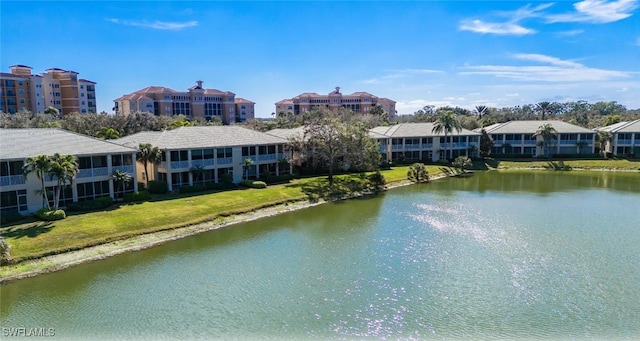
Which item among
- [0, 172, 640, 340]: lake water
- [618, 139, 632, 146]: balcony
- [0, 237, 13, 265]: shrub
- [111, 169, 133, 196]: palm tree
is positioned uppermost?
[618, 139, 632, 146]: balcony

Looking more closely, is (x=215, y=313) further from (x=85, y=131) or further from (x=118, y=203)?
(x=85, y=131)

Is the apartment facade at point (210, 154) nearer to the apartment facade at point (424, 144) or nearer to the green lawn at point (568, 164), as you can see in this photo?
the apartment facade at point (424, 144)

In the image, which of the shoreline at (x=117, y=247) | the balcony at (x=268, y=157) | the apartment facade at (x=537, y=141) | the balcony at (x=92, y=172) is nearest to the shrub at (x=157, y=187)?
the balcony at (x=92, y=172)

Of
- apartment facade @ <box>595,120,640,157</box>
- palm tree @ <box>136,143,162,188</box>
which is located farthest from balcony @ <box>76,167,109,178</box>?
apartment facade @ <box>595,120,640,157</box>

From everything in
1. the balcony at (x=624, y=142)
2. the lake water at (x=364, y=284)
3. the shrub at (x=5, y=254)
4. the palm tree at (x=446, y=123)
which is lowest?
the lake water at (x=364, y=284)

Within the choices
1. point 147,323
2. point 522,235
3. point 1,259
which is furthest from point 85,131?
point 522,235

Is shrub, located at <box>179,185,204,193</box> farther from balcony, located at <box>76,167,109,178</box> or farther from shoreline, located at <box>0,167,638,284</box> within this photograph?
shoreline, located at <box>0,167,638,284</box>
